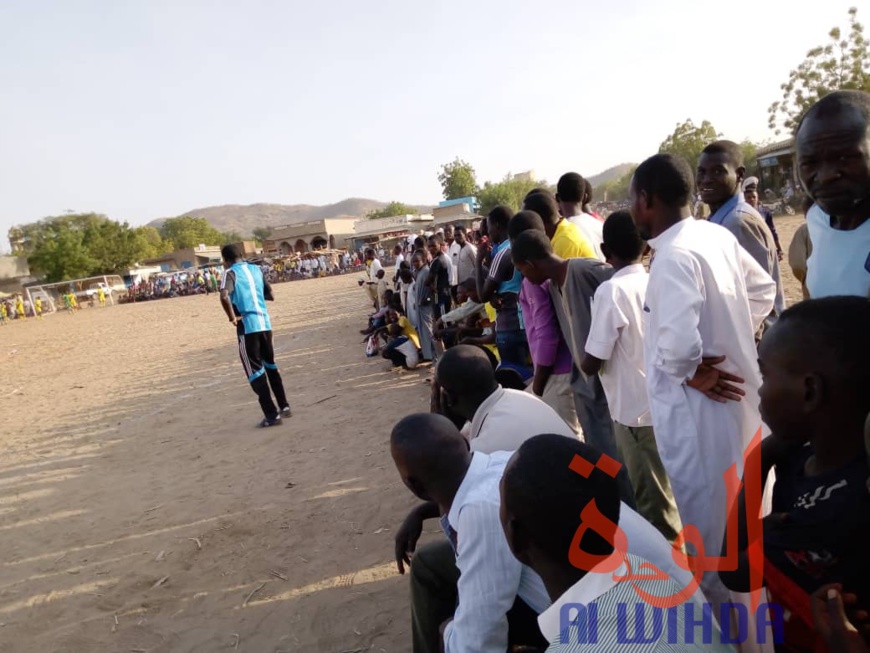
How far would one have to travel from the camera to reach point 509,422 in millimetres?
2348

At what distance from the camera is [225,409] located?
26.0 ft

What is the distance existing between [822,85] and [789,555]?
3487cm

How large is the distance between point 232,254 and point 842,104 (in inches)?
231

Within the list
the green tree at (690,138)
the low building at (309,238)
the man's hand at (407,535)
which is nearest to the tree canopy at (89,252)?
the low building at (309,238)

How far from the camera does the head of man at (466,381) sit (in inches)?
100.0

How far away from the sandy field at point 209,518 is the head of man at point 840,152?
2564mm

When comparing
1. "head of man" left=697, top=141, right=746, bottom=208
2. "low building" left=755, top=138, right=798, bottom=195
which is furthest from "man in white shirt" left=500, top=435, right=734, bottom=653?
"low building" left=755, top=138, right=798, bottom=195

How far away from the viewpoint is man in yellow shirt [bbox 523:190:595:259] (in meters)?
3.69

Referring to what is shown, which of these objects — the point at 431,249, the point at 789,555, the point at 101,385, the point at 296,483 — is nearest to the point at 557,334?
the point at 789,555

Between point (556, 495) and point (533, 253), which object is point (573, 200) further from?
point (556, 495)

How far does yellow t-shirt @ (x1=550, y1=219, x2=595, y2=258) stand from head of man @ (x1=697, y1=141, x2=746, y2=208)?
2.50 ft

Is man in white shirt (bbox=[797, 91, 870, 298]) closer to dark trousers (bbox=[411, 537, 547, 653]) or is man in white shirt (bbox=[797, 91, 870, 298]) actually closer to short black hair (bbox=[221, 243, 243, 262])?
dark trousers (bbox=[411, 537, 547, 653])

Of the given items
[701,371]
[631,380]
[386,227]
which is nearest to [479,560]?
[701,371]

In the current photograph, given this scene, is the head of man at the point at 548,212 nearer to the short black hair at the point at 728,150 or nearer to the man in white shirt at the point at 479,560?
the short black hair at the point at 728,150
